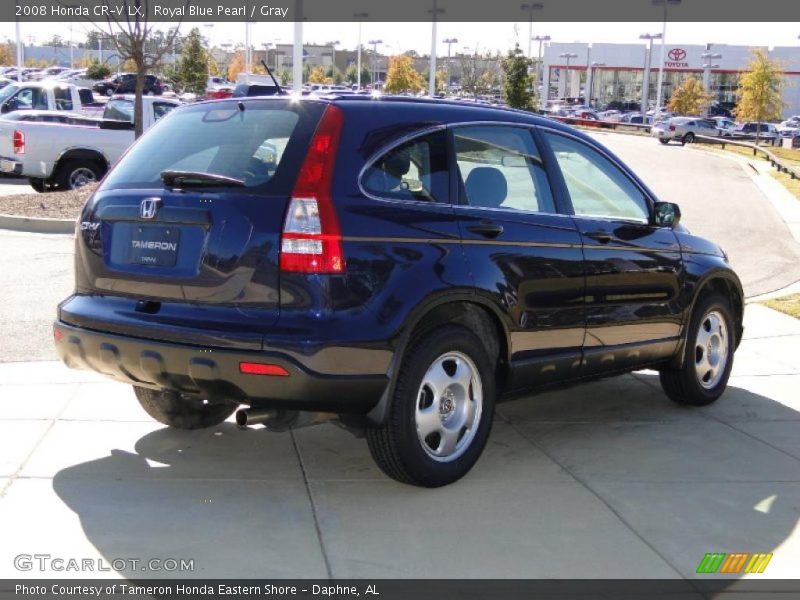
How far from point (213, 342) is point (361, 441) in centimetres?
171

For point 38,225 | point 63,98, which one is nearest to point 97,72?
point 63,98

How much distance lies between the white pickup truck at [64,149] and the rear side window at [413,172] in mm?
13207

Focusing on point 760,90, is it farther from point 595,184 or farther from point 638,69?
point 595,184

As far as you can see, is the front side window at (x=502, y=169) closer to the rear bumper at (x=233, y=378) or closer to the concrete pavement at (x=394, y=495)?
the rear bumper at (x=233, y=378)

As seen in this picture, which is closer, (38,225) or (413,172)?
(413,172)

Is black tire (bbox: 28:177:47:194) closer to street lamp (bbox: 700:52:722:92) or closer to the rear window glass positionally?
the rear window glass

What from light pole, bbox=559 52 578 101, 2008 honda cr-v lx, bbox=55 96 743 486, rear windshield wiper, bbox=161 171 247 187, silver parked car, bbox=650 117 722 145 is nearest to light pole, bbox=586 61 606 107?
light pole, bbox=559 52 578 101

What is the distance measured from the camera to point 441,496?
16.5ft

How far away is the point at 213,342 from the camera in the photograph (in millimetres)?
4504

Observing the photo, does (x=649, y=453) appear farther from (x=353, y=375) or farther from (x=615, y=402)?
(x=353, y=375)

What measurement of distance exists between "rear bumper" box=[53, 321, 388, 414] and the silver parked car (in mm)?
51704

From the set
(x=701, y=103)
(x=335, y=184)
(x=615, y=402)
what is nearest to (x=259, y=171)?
(x=335, y=184)

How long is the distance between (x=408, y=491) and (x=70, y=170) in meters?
14.5

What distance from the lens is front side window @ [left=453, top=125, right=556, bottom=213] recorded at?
210 inches
